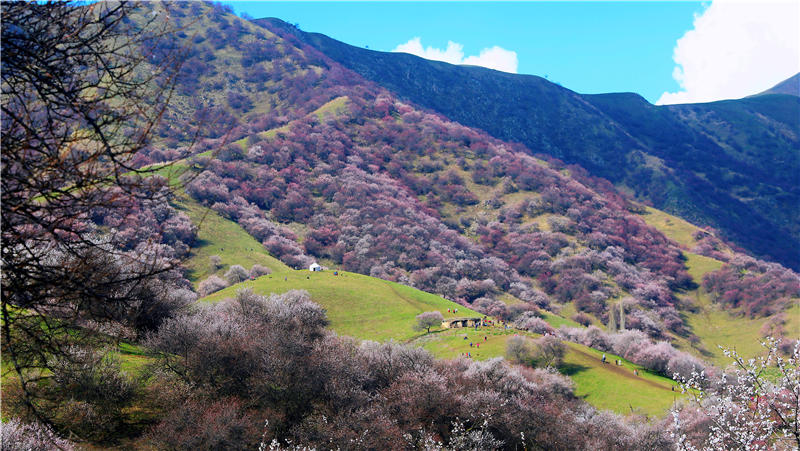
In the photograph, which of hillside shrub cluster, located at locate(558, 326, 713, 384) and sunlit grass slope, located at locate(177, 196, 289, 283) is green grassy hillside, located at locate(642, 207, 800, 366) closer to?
hillside shrub cluster, located at locate(558, 326, 713, 384)

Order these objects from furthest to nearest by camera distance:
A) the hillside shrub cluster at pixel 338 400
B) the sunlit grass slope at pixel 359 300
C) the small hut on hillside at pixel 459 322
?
the small hut on hillside at pixel 459 322, the sunlit grass slope at pixel 359 300, the hillside shrub cluster at pixel 338 400

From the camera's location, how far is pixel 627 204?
16075cm

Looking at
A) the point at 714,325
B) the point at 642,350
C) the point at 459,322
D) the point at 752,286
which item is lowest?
the point at 459,322

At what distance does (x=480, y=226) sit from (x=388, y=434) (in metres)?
111

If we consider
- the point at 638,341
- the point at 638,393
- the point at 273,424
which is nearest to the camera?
the point at 273,424

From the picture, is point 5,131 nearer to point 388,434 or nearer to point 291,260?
point 388,434

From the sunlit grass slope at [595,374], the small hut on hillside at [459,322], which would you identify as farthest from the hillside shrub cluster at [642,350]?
the small hut on hillside at [459,322]

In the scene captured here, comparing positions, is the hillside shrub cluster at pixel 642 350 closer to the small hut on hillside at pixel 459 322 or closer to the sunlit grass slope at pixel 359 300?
the sunlit grass slope at pixel 359 300

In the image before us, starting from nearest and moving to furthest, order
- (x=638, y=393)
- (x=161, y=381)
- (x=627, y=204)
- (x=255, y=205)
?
(x=161, y=381)
(x=638, y=393)
(x=255, y=205)
(x=627, y=204)

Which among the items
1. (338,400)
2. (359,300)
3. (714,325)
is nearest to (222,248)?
(359,300)

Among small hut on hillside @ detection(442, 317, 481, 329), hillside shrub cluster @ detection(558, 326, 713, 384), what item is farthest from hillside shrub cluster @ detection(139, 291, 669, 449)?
small hut on hillside @ detection(442, 317, 481, 329)

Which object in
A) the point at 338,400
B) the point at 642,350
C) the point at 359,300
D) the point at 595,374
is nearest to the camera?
the point at 338,400

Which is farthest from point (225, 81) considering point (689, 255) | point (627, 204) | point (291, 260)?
point (689, 255)

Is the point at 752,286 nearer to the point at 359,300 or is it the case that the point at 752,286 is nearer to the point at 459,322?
the point at 459,322
